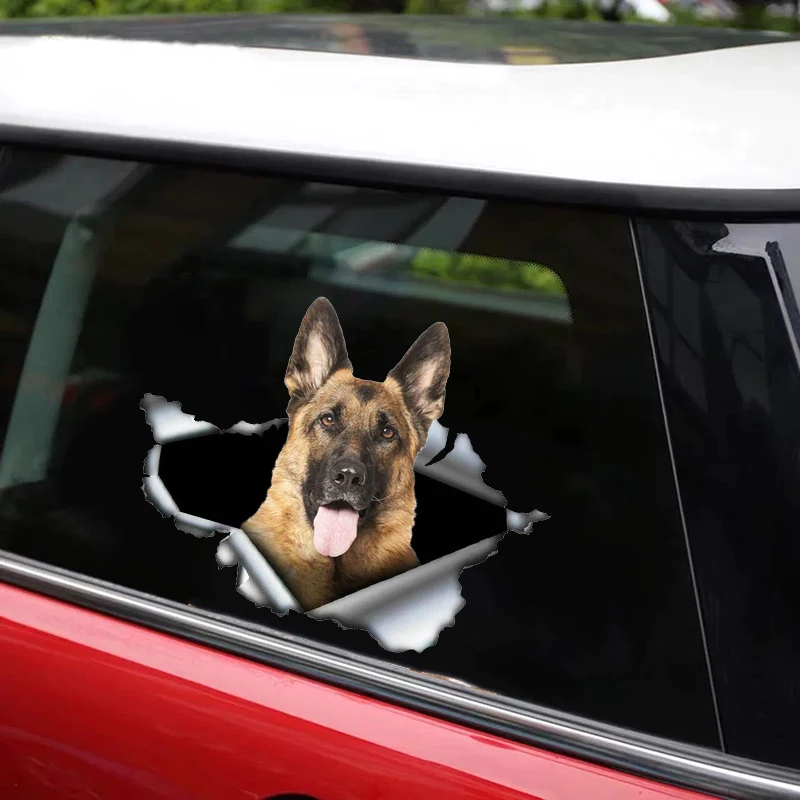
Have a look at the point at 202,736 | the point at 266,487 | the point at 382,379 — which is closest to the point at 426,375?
the point at 382,379

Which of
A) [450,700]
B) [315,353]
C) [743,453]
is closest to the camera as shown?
[743,453]

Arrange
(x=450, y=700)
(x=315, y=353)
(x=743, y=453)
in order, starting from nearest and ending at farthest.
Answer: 1. (x=743, y=453)
2. (x=450, y=700)
3. (x=315, y=353)

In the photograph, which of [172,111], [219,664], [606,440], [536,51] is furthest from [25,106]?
[606,440]

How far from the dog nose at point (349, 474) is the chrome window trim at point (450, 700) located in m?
0.22

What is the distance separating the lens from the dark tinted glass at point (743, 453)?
1192mm

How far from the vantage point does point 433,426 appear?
1373 mm

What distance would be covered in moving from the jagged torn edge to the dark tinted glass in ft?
0.72

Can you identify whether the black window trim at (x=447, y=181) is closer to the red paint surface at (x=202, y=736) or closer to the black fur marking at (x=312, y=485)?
the black fur marking at (x=312, y=485)

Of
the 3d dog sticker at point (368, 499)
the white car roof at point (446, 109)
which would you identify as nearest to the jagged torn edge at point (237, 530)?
the 3d dog sticker at point (368, 499)

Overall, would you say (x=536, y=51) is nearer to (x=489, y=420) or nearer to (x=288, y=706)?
(x=489, y=420)

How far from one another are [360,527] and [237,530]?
0.63ft

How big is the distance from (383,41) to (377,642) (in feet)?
3.19

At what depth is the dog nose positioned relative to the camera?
4.56 feet

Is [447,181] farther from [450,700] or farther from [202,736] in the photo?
[202,736]
